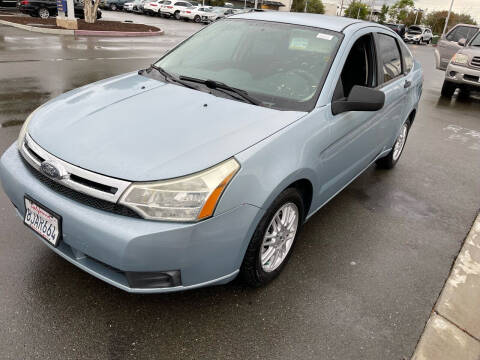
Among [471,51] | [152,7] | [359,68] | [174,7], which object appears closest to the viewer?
[359,68]

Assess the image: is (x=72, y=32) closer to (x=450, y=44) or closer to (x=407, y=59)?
(x=450, y=44)

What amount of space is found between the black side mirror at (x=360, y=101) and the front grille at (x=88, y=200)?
166 centimetres

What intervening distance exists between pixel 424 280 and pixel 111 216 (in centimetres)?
239

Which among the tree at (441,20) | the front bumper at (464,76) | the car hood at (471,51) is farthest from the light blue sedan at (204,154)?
the tree at (441,20)

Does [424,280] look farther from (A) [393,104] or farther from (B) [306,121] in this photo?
(A) [393,104]

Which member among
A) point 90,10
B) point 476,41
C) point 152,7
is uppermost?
point 476,41

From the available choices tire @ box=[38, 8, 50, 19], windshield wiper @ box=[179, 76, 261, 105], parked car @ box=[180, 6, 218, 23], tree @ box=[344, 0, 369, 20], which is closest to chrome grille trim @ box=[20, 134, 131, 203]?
windshield wiper @ box=[179, 76, 261, 105]

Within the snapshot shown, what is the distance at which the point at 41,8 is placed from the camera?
826 inches

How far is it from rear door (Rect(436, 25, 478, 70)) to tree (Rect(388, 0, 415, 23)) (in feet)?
240

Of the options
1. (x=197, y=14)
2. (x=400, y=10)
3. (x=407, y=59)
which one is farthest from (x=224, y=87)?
(x=400, y=10)

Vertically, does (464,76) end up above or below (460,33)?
below

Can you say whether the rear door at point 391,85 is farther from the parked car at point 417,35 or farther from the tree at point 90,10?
the parked car at point 417,35

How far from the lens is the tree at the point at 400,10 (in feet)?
254

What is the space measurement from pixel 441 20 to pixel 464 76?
72.0 metres
